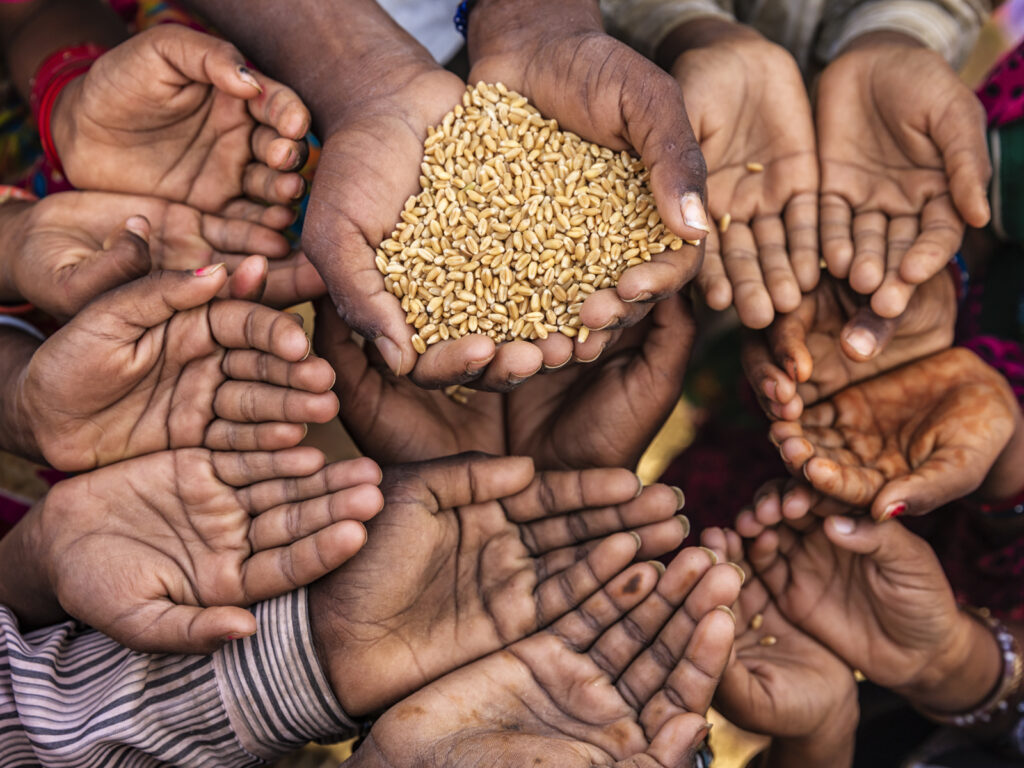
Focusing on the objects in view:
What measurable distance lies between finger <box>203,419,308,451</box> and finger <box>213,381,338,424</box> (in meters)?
0.02

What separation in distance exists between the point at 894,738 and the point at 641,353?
157 centimetres

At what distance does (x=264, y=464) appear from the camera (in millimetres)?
1763

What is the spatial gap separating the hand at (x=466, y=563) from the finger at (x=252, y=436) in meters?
0.25

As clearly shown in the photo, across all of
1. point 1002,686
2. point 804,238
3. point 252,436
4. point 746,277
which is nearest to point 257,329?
point 252,436

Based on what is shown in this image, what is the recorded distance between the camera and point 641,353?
6.85ft

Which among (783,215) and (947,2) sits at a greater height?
(947,2)

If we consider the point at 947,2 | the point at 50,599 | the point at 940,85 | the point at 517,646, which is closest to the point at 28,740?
the point at 50,599

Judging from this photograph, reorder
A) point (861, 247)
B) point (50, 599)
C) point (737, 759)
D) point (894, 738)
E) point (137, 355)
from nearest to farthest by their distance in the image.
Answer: point (137, 355)
point (50, 599)
point (861, 247)
point (737, 759)
point (894, 738)

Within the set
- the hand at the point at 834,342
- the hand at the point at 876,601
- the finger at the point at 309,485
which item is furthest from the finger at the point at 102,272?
the hand at the point at 876,601

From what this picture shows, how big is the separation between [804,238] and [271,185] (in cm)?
140

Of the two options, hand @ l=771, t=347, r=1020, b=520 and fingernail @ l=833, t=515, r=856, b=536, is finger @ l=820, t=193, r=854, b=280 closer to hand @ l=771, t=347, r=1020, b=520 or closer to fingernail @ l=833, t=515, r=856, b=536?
hand @ l=771, t=347, r=1020, b=520

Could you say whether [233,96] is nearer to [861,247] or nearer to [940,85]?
[861,247]

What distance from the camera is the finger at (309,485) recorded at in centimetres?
174

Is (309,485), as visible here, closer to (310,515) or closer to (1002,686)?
(310,515)
